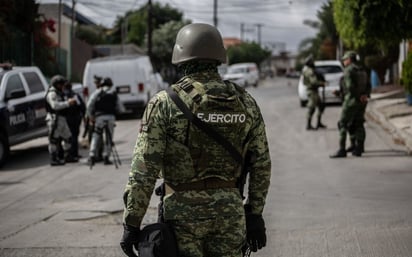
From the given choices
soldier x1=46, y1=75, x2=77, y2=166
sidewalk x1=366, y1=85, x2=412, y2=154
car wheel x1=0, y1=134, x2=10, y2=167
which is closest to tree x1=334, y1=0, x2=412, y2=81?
sidewalk x1=366, y1=85, x2=412, y2=154

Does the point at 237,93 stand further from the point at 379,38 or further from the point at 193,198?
the point at 379,38

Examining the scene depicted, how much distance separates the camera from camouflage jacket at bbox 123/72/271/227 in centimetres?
354

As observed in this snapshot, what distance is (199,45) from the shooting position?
3.62 meters

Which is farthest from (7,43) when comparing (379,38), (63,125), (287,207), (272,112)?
(287,207)

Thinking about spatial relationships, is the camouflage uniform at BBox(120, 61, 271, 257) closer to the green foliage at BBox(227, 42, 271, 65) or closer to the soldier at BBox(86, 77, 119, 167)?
the soldier at BBox(86, 77, 119, 167)

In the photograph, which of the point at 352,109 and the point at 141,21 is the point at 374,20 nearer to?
the point at 352,109

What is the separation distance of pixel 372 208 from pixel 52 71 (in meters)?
25.3

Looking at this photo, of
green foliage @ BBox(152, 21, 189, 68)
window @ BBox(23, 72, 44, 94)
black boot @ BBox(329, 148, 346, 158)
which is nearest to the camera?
black boot @ BBox(329, 148, 346, 158)

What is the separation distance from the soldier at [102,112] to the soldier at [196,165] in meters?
9.60

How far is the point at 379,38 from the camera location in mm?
16125

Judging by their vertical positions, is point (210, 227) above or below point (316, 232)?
above

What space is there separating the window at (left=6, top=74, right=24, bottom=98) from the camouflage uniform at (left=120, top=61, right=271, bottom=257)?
36.5 ft

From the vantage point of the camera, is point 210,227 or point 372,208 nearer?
point 210,227

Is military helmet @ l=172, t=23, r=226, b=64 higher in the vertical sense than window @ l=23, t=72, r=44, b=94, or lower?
higher
